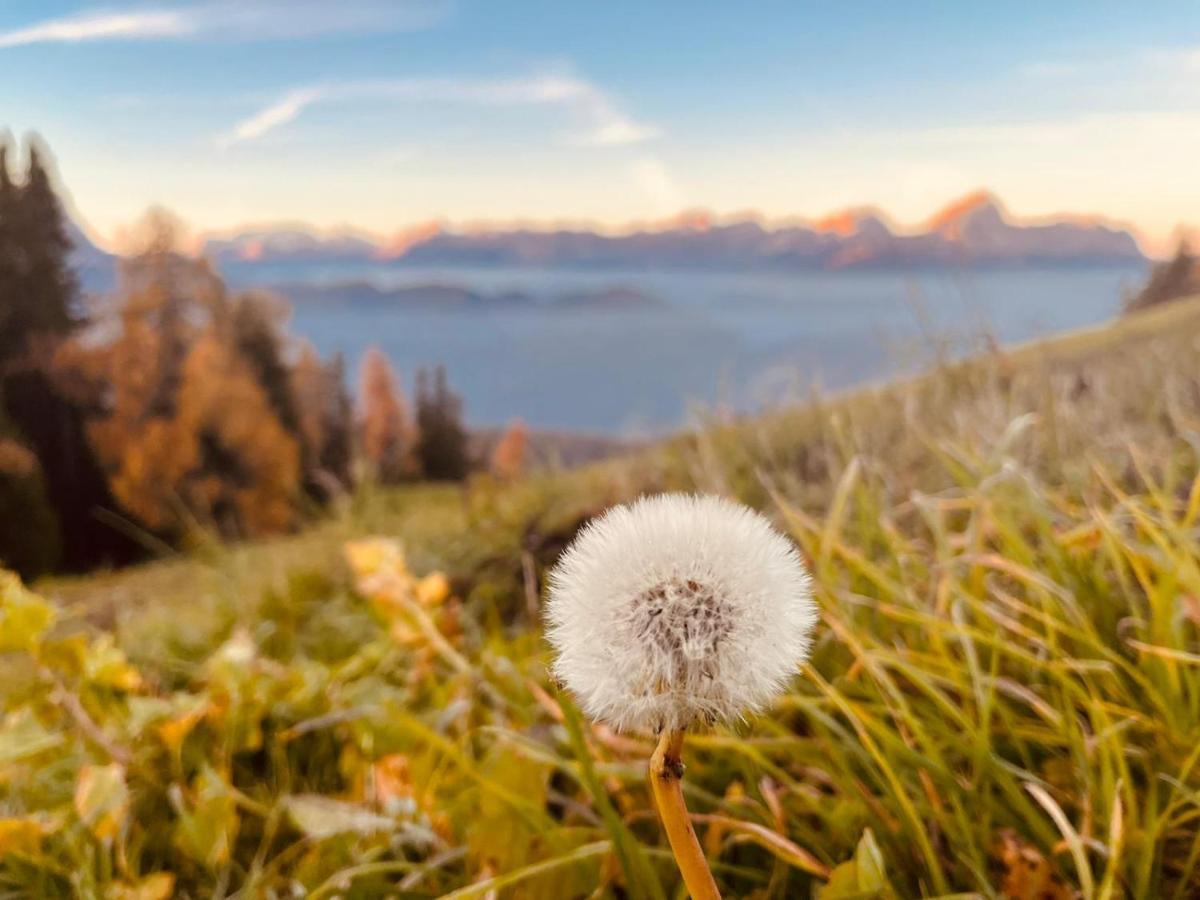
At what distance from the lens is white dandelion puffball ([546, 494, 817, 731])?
2.01 feet

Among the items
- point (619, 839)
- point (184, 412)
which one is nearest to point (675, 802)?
point (619, 839)

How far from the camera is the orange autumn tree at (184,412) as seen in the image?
12727 mm

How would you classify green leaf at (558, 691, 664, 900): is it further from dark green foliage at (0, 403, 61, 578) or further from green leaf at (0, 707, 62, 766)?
dark green foliage at (0, 403, 61, 578)

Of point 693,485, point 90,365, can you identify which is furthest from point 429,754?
point 90,365

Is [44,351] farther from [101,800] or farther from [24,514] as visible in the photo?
[101,800]

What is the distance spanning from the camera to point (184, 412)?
13.5 m

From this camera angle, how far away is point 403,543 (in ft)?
12.2

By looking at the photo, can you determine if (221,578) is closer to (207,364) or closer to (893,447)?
(893,447)

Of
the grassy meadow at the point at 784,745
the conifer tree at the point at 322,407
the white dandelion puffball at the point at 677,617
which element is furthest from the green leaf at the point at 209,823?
the conifer tree at the point at 322,407

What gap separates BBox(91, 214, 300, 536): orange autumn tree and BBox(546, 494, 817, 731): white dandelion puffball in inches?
486

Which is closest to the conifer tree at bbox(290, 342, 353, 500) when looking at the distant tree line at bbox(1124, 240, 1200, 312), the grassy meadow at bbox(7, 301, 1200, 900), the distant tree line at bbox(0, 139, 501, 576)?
the distant tree line at bbox(0, 139, 501, 576)

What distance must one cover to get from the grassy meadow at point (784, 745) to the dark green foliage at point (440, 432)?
10.3 metres

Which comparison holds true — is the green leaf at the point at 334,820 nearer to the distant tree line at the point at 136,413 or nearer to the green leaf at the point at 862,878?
the green leaf at the point at 862,878

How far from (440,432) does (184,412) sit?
371 centimetres
